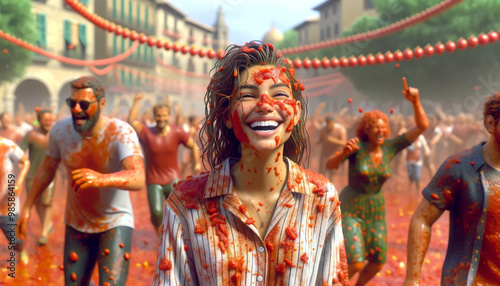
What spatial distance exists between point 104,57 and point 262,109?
22934 millimetres

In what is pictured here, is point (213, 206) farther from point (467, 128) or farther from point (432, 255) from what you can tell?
point (467, 128)

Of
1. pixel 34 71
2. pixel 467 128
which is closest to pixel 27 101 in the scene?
pixel 34 71

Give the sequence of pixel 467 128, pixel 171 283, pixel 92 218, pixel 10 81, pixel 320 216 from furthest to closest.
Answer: pixel 10 81, pixel 467 128, pixel 92 218, pixel 320 216, pixel 171 283

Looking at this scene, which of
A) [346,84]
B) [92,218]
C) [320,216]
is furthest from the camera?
[346,84]

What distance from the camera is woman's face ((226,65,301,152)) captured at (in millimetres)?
1668

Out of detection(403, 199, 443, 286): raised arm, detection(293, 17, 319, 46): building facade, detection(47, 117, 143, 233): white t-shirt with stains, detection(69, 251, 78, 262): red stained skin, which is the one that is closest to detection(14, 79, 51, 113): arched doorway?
detection(47, 117, 143, 233): white t-shirt with stains

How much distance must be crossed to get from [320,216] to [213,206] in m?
0.40

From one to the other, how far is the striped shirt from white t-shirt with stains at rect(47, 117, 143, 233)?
172 centimetres

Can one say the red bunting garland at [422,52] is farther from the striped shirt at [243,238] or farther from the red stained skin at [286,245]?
the red stained skin at [286,245]

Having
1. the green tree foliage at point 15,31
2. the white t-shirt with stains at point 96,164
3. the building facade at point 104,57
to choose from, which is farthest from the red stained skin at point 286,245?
the green tree foliage at point 15,31

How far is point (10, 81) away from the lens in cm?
1917

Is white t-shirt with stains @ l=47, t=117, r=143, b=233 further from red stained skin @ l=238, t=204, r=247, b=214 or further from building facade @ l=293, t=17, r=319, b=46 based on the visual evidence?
building facade @ l=293, t=17, r=319, b=46

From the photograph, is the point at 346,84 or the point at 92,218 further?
the point at 346,84

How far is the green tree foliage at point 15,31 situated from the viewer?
18.5m
